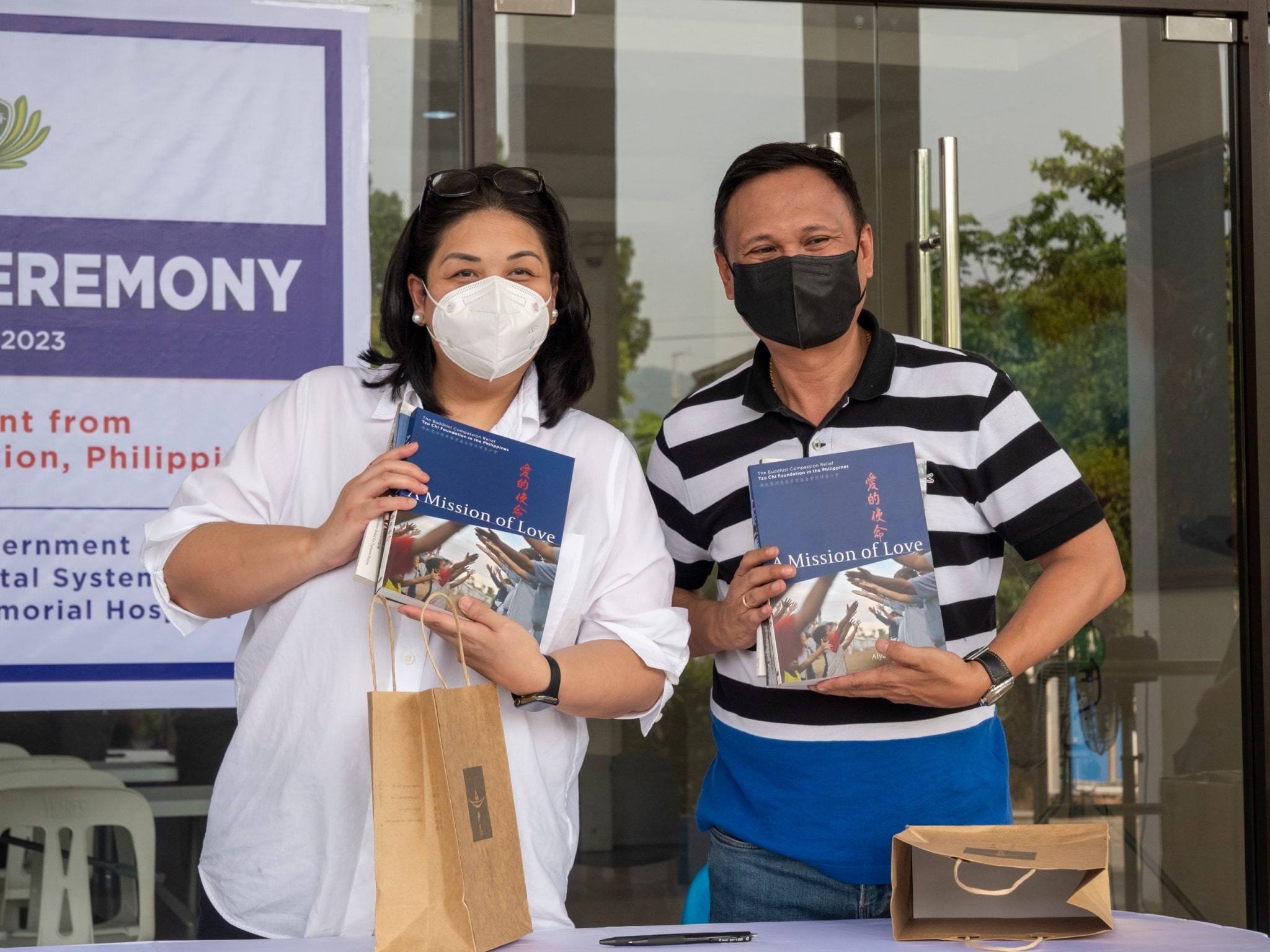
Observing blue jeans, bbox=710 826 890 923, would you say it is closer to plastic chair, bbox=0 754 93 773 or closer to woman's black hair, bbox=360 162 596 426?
woman's black hair, bbox=360 162 596 426

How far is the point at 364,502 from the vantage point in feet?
5.84

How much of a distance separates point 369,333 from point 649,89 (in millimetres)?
1093

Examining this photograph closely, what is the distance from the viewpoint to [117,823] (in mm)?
3223

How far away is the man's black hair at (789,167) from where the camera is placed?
230 centimetres

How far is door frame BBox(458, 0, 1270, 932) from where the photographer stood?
3.51 m

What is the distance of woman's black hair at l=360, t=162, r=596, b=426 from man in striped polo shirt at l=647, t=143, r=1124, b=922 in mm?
311

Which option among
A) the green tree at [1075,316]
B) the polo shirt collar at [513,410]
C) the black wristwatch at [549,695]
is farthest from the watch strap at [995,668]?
the green tree at [1075,316]

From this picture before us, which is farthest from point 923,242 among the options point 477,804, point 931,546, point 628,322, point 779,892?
point 477,804

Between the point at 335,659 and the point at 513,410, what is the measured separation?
0.50 metres

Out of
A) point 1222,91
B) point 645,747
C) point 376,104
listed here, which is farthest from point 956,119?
point 645,747

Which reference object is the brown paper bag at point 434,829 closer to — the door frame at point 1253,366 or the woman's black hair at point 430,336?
the woman's black hair at point 430,336

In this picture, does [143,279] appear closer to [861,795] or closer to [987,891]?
[861,795]

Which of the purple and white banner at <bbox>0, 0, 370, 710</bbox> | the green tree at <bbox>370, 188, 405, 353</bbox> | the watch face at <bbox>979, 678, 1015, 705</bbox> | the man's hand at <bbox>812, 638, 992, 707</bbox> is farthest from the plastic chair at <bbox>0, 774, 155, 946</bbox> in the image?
the watch face at <bbox>979, 678, 1015, 705</bbox>

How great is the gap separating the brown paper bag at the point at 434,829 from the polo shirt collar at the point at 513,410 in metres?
0.60
